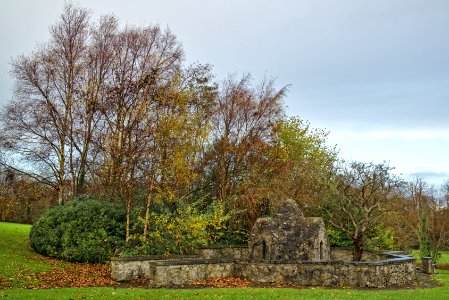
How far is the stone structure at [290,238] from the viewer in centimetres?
2055

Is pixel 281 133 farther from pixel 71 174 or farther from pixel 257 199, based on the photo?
pixel 71 174

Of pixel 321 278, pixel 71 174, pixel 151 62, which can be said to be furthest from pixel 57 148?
pixel 321 278

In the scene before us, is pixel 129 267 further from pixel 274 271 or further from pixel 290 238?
pixel 290 238

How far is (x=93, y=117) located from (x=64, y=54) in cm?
445

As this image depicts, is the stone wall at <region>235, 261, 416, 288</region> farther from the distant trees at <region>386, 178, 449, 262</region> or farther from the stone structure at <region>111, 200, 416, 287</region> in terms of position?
the distant trees at <region>386, 178, 449, 262</region>

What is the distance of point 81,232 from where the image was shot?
906 inches

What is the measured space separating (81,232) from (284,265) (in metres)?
11.0

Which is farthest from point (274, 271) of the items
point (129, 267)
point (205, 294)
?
point (129, 267)

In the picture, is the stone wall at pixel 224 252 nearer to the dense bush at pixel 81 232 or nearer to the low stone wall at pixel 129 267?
the dense bush at pixel 81 232

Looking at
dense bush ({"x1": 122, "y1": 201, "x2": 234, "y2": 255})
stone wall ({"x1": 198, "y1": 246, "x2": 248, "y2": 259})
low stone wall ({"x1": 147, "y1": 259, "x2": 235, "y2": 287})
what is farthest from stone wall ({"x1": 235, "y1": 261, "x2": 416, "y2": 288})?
stone wall ({"x1": 198, "y1": 246, "x2": 248, "y2": 259})

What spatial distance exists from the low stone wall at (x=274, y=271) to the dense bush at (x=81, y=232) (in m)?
3.84

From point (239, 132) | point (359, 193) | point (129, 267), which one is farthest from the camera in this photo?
point (239, 132)

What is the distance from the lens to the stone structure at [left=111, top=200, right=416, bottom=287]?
17625 millimetres

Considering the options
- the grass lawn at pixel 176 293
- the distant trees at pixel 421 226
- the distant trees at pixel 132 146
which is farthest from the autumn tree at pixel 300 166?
the grass lawn at pixel 176 293
